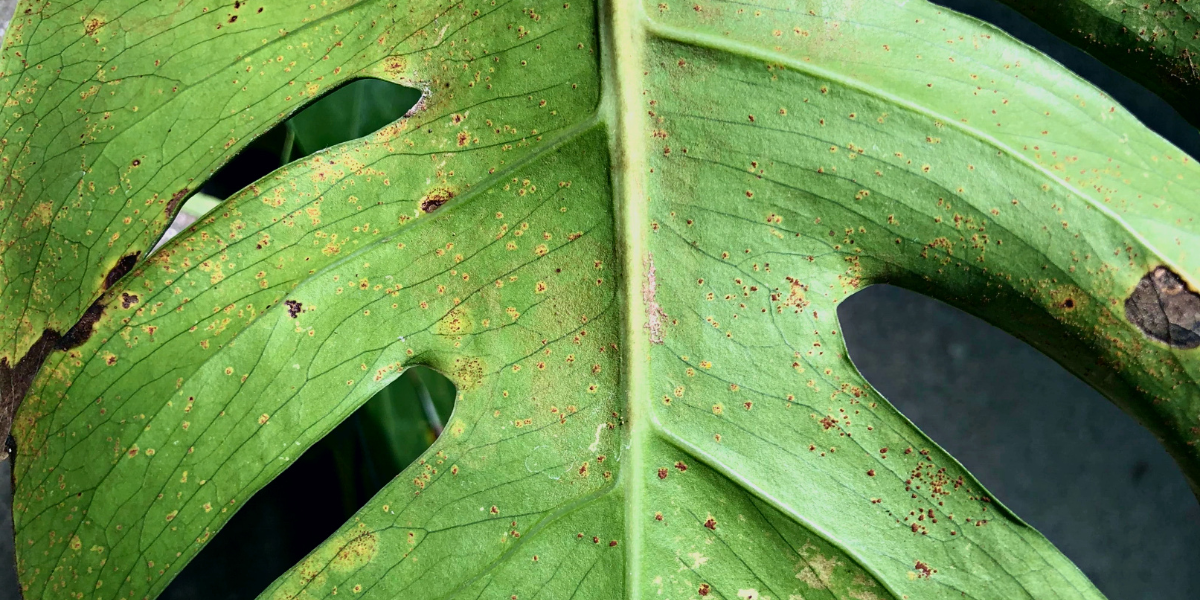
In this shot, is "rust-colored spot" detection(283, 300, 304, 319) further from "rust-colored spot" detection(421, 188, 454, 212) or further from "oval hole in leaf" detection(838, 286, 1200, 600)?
"oval hole in leaf" detection(838, 286, 1200, 600)

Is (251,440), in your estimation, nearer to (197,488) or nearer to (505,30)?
(197,488)

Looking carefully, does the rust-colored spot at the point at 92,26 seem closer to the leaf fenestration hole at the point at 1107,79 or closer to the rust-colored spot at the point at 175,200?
the rust-colored spot at the point at 175,200

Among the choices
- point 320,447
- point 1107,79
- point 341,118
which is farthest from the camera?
point 1107,79

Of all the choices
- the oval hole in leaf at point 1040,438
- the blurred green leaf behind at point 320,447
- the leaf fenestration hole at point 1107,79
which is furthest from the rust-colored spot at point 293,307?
the leaf fenestration hole at point 1107,79

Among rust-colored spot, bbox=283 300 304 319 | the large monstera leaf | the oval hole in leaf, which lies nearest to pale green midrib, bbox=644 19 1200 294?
the large monstera leaf

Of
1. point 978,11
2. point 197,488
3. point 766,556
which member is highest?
point 978,11

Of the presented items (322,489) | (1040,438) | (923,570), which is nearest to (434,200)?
(923,570)

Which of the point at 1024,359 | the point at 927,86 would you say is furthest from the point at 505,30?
the point at 1024,359

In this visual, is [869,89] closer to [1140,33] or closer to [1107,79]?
[1140,33]
